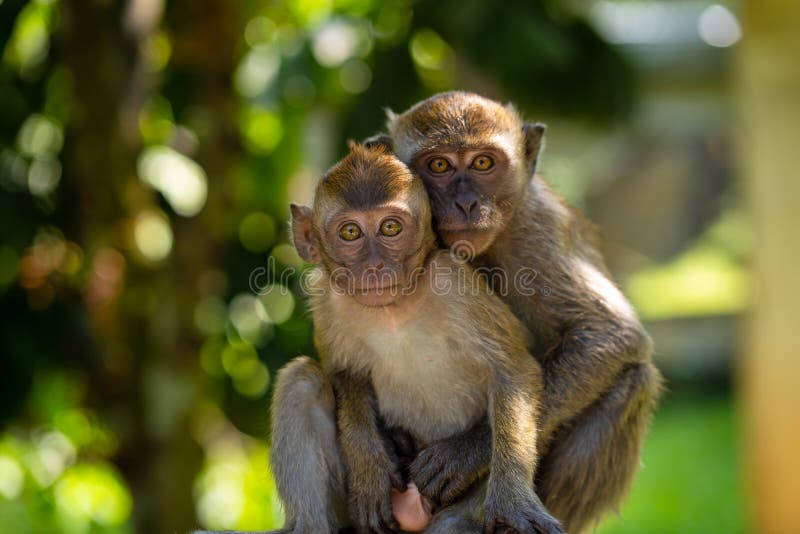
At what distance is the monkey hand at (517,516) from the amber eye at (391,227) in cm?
109

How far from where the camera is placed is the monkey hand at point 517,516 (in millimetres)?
4047

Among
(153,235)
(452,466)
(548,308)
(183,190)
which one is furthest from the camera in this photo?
(153,235)

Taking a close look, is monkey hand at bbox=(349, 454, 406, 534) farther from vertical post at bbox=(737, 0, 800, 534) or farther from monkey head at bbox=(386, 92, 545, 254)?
vertical post at bbox=(737, 0, 800, 534)

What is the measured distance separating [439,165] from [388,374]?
0.94m

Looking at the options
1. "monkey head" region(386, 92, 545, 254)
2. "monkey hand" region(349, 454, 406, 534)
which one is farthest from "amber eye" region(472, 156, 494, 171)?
"monkey hand" region(349, 454, 406, 534)

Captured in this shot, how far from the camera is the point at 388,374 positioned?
15.3ft

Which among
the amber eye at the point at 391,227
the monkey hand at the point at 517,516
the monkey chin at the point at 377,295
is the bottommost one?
the monkey hand at the point at 517,516

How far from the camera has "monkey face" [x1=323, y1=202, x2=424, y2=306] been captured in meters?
4.27

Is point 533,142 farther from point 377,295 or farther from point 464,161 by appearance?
point 377,295

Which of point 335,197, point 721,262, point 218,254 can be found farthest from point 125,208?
point 721,262

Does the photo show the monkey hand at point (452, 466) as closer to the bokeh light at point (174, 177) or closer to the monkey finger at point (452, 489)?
the monkey finger at point (452, 489)

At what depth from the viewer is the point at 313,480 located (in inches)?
176

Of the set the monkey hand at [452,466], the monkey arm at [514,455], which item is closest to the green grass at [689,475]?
the monkey hand at [452,466]

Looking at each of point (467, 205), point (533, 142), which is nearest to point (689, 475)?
point (533, 142)
